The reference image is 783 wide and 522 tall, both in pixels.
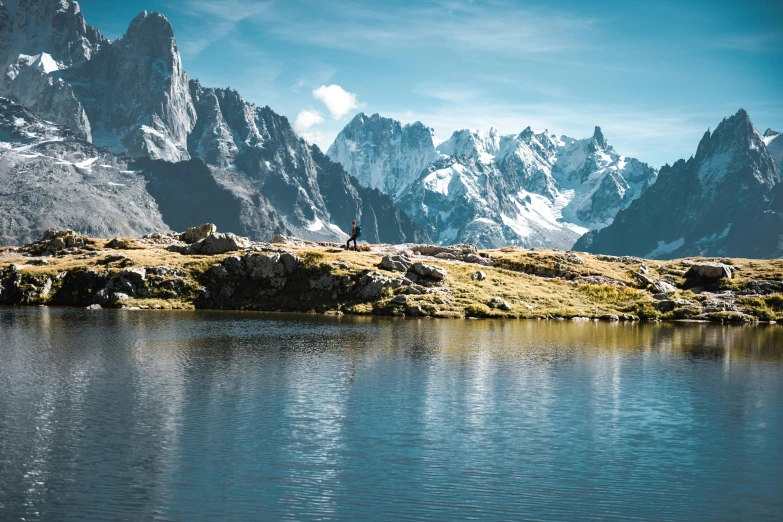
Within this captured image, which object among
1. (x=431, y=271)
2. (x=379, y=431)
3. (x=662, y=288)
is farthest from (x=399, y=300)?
(x=379, y=431)

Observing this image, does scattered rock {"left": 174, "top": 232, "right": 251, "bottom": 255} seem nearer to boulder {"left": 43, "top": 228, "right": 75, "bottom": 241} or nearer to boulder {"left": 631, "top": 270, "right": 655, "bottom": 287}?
boulder {"left": 43, "top": 228, "right": 75, "bottom": 241}

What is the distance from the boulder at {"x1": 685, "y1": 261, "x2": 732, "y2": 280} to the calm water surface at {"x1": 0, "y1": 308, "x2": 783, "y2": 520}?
186 feet

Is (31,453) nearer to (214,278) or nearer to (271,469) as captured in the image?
(271,469)

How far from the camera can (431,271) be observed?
109688 millimetres

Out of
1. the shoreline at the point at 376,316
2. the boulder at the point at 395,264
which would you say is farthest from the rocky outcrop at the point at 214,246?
the boulder at the point at 395,264

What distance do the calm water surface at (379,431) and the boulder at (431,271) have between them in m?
42.9

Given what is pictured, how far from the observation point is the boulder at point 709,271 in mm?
118688

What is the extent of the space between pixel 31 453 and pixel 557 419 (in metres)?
24.6

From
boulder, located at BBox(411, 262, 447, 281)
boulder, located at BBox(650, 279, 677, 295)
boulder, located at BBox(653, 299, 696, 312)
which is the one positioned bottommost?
boulder, located at BBox(653, 299, 696, 312)

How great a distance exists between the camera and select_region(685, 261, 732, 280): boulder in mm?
118688

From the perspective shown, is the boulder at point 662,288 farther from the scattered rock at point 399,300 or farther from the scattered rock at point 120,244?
the scattered rock at point 120,244

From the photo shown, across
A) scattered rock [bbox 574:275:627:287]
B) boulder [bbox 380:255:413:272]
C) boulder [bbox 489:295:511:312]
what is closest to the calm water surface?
boulder [bbox 489:295:511:312]

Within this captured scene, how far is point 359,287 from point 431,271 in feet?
38.4

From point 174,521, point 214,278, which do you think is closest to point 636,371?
point 174,521
